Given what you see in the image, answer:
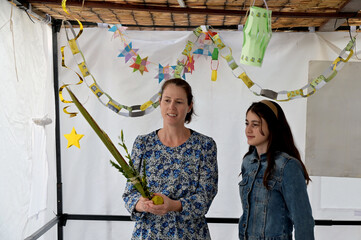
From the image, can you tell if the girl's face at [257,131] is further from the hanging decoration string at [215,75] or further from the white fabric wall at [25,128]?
A: the white fabric wall at [25,128]

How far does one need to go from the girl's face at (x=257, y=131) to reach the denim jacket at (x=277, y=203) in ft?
0.20

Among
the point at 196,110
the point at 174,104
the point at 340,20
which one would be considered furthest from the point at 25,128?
the point at 340,20

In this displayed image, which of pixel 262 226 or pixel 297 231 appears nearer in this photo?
pixel 297 231

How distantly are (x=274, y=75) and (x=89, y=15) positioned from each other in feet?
4.55

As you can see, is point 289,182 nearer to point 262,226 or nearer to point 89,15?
point 262,226

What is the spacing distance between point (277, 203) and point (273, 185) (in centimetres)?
8

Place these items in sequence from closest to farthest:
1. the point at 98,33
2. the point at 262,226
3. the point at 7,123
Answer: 1. the point at 262,226
2. the point at 7,123
3. the point at 98,33

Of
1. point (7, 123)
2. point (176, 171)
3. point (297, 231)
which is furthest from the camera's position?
point (7, 123)

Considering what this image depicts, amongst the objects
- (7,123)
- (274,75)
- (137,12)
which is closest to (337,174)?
(274,75)

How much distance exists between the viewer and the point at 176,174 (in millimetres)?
1718

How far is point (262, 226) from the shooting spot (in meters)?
1.62

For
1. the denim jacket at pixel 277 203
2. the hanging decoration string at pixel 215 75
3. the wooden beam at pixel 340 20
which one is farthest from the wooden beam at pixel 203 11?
the denim jacket at pixel 277 203

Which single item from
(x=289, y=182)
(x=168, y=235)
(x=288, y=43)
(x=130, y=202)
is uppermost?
(x=288, y=43)

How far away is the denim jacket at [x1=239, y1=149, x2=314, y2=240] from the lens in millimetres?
1516
